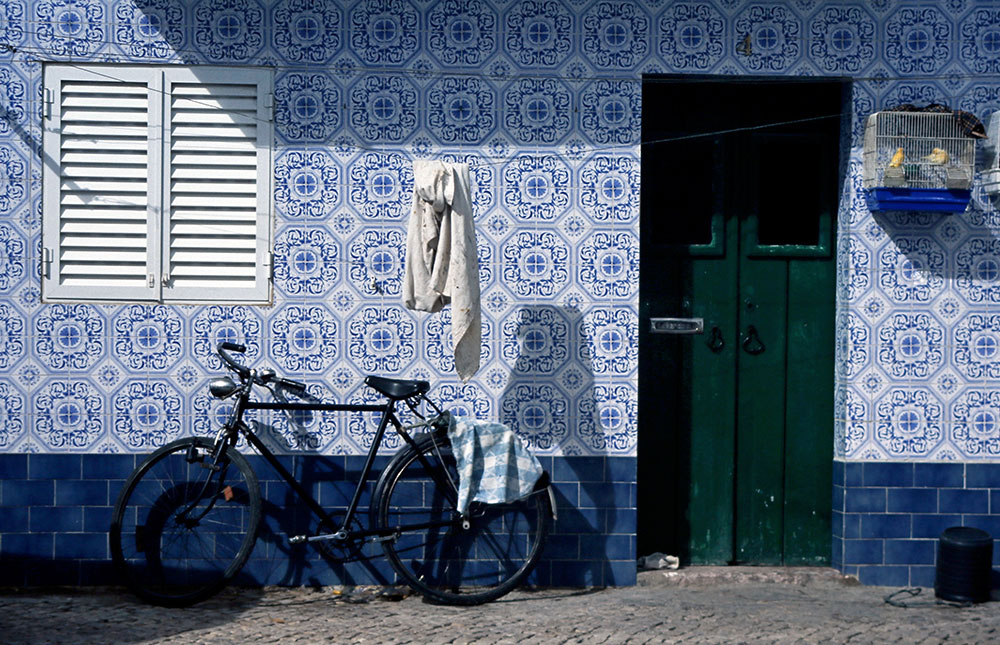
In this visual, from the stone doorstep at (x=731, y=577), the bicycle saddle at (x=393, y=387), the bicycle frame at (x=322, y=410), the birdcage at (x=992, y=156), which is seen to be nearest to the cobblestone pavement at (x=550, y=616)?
the stone doorstep at (x=731, y=577)

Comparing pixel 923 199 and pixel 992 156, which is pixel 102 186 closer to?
pixel 923 199

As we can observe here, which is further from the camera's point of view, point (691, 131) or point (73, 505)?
point (691, 131)

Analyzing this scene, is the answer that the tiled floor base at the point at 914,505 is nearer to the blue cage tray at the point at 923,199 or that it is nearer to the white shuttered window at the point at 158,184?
the blue cage tray at the point at 923,199

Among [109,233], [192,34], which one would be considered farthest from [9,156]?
[192,34]

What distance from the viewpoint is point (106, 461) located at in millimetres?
6273

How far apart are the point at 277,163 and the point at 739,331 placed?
2.87 metres

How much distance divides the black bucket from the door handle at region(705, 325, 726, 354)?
1.62 metres

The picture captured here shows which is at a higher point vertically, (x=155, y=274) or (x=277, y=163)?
(x=277, y=163)

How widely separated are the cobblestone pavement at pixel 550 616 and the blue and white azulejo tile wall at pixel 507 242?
1.16 ft

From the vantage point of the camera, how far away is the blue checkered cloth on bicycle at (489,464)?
602 cm

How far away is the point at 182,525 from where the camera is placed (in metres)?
6.12

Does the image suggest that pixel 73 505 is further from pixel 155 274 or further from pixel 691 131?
pixel 691 131

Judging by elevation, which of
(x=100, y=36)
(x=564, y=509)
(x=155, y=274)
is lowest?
(x=564, y=509)

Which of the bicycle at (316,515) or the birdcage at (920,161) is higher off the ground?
the birdcage at (920,161)
